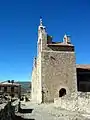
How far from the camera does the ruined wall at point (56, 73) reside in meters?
31.9

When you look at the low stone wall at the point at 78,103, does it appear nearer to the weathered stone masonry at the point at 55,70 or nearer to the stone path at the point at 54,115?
the stone path at the point at 54,115

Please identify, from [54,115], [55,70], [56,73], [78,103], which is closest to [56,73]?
[56,73]

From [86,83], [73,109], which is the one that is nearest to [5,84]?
[86,83]

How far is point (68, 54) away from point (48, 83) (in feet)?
16.3

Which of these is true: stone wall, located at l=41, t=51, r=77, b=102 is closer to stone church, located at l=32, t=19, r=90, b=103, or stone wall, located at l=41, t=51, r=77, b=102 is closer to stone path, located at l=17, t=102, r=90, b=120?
stone church, located at l=32, t=19, r=90, b=103

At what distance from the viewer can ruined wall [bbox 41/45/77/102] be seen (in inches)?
1256

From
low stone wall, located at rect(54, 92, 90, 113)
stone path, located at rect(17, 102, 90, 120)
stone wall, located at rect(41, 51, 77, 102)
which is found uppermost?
stone wall, located at rect(41, 51, 77, 102)

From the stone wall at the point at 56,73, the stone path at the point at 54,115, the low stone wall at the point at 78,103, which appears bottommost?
the stone path at the point at 54,115

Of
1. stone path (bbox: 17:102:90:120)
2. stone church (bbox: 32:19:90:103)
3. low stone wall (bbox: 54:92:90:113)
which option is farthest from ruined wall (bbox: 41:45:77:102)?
stone path (bbox: 17:102:90:120)

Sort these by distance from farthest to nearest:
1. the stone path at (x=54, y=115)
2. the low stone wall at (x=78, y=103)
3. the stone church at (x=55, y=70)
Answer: the stone church at (x=55, y=70)
the low stone wall at (x=78, y=103)
the stone path at (x=54, y=115)

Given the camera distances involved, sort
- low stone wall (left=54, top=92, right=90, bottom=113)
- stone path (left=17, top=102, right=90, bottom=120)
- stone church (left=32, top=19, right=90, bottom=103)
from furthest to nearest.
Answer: stone church (left=32, top=19, right=90, bottom=103) < low stone wall (left=54, top=92, right=90, bottom=113) < stone path (left=17, top=102, right=90, bottom=120)

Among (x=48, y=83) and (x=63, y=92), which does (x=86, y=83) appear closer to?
(x=63, y=92)

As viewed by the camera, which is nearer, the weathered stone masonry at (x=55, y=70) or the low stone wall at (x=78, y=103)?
the low stone wall at (x=78, y=103)

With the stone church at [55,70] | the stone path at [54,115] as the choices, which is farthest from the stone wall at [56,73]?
the stone path at [54,115]
